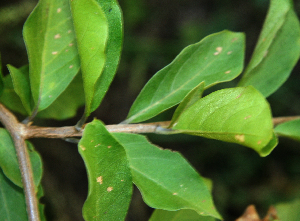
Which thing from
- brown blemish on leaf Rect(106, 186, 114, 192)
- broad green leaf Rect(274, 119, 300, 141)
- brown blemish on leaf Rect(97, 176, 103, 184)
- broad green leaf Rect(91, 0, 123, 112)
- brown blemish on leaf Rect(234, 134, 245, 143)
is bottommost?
broad green leaf Rect(274, 119, 300, 141)

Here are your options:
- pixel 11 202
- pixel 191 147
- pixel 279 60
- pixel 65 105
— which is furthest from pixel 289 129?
pixel 191 147

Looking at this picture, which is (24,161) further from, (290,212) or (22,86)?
(290,212)

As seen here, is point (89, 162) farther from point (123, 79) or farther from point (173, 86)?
point (123, 79)

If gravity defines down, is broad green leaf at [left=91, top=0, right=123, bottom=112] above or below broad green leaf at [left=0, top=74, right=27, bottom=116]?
above

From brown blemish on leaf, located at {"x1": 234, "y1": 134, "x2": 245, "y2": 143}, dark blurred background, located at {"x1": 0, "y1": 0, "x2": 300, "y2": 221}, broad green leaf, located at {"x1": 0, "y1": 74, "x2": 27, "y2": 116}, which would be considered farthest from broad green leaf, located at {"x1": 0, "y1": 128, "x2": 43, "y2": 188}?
dark blurred background, located at {"x1": 0, "y1": 0, "x2": 300, "y2": 221}

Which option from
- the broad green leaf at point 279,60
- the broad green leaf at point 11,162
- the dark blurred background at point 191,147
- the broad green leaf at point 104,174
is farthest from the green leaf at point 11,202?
the dark blurred background at point 191,147

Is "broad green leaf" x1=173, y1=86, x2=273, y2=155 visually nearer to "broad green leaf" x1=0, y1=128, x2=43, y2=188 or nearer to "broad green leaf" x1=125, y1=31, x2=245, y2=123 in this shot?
"broad green leaf" x1=125, y1=31, x2=245, y2=123

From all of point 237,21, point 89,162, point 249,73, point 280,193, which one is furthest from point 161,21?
point 89,162
